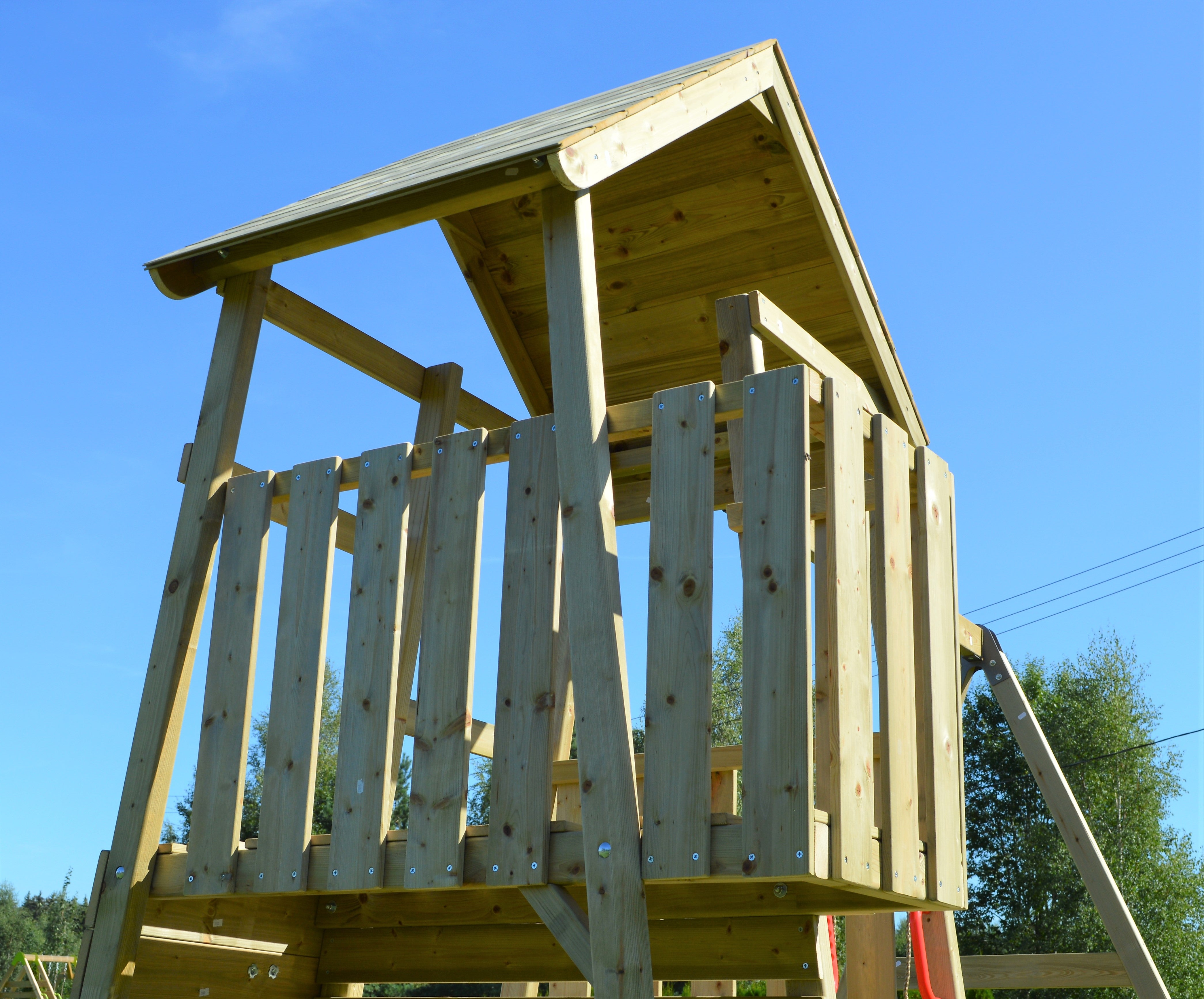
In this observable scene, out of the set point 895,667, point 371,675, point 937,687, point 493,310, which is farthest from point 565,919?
point 493,310

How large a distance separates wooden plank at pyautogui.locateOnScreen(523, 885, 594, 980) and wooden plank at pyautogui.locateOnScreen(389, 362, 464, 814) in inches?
43.5

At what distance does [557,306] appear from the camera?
11.9ft

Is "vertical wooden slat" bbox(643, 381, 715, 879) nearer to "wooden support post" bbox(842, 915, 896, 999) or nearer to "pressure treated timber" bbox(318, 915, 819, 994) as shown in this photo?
"pressure treated timber" bbox(318, 915, 819, 994)

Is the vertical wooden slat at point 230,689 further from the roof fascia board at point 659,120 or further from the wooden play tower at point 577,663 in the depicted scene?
the roof fascia board at point 659,120

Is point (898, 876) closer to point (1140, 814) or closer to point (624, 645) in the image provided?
point (624, 645)

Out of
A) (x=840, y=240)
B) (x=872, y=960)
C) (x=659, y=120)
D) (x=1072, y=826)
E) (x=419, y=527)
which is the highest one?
(x=840, y=240)

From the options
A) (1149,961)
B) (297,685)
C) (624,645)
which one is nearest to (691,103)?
(624,645)

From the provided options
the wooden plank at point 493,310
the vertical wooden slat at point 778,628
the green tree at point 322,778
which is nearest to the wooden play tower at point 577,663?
the vertical wooden slat at point 778,628

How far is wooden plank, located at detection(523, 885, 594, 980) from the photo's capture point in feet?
10.6

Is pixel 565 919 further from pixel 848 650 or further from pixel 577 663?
pixel 848 650

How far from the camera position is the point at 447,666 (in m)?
3.61

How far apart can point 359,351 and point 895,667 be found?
9.89 feet

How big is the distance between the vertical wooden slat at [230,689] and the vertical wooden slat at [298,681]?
4.3 inches

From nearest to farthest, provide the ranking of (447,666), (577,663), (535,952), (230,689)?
(577,663)
(447,666)
(230,689)
(535,952)
